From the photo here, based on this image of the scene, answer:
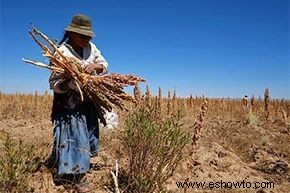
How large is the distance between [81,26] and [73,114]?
0.88m

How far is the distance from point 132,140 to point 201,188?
125 cm

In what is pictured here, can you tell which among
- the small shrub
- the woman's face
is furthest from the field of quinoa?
the woman's face

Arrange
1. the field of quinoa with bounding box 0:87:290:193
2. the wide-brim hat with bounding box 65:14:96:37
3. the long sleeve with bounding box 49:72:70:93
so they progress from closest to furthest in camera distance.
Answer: the field of quinoa with bounding box 0:87:290:193
the long sleeve with bounding box 49:72:70:93
the wide-brim hat with bounding box 65:14:96:37

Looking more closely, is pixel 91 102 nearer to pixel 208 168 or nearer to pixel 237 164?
pixel 208 168

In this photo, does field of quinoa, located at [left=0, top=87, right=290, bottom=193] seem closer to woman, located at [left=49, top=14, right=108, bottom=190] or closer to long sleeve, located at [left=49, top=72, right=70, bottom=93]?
woman, located at [left=49, top=14, right=108, bottom=190]

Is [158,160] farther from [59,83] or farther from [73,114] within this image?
[59,83]

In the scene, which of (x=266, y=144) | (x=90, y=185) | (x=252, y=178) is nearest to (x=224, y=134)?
(x=266, y=144)

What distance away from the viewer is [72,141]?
3.74m

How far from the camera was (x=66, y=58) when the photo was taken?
3.57 m

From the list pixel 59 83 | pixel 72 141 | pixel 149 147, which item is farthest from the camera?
pixel 72 141

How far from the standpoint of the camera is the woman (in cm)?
367

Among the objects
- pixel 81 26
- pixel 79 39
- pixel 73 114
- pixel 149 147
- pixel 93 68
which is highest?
pixel 81 26

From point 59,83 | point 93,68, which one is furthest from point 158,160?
point 59,83

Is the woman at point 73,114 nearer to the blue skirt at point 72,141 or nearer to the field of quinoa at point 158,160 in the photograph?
the blue skirt at point 72,141
